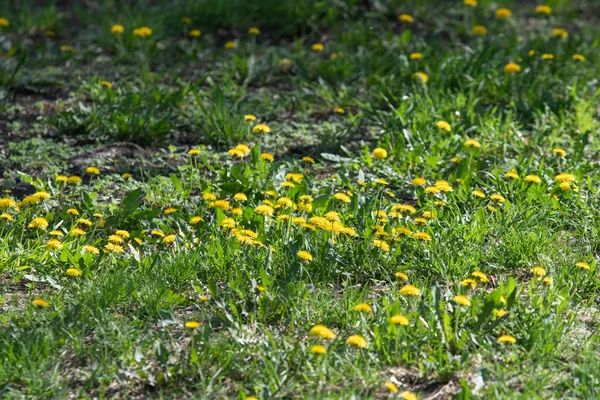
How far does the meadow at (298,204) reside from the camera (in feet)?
10.1

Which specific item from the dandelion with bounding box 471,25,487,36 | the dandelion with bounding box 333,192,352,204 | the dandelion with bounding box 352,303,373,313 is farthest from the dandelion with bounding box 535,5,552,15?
the dandelion with bounding box 352,303,373,313

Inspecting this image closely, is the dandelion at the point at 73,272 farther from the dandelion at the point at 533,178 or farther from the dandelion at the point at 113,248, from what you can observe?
the dandelion at the point at 533,178

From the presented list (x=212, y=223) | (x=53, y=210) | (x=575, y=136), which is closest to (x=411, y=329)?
(x=212, y=223)

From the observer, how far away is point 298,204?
4.10 meters

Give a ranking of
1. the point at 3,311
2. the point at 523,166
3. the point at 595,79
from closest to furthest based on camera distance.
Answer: the point at 3,311, the point at 523,166, the point at 595,79

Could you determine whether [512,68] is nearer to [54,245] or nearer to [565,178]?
[565,178]

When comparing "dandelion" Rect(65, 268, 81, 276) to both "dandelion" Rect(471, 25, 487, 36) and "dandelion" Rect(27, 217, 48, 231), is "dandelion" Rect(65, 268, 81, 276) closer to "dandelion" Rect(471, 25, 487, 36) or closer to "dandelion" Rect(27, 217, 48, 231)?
"dandelion" Rect(27, 217, 48, 231)

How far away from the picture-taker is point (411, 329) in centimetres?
321

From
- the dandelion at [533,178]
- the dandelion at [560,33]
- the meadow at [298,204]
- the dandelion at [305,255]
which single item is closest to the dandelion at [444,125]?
the meadow at [298,204]

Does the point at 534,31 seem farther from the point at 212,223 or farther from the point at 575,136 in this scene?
the point at 212,223

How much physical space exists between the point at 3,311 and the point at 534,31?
530cm

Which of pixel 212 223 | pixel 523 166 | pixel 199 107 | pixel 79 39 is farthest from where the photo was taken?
pixel 79 39

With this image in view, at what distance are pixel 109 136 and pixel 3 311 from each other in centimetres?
201

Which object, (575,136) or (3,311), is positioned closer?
(3,311)
